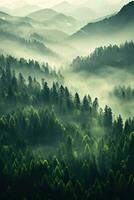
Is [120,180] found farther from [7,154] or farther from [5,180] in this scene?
[7,154]

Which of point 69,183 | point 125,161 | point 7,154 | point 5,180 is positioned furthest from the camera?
point 7,154

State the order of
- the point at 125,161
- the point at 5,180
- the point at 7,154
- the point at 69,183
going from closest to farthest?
1. the point at 69,183
2. the point at 5,180
3. the point at 125,161
4. the point at 7,154

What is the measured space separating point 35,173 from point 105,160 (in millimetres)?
30601

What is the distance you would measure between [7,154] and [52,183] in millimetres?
37796

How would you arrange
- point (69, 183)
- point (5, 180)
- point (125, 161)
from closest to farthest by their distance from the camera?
point (69, 183) < point (5, 180) < point (125, 161)

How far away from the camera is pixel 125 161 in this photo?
169m

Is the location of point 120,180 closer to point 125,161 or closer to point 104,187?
point 104,187

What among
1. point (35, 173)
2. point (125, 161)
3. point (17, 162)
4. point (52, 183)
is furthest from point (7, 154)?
point (125, 161)

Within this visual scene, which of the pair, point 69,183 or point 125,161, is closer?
point 69,183

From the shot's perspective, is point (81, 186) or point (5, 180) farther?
point (5, 180)

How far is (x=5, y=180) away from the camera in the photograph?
156750 millimetres

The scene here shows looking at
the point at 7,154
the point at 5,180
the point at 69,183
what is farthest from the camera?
the point at 7,154

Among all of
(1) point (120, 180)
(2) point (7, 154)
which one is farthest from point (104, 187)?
(2) point (7, 154)

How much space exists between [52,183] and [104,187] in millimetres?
17956
